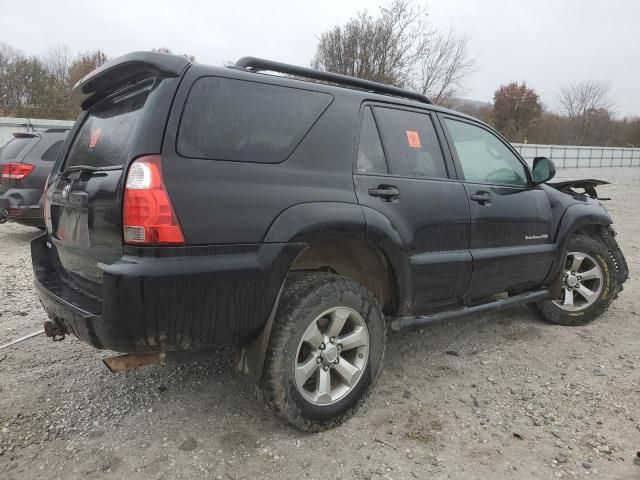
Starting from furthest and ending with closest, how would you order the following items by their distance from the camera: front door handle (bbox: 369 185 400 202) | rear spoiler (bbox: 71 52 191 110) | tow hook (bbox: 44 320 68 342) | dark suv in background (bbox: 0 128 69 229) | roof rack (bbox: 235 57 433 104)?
dark suv in background (bbox: 0 128 69 229) < front door handle (bbox: 369 185 400 202) < roof rack (bbox: 235 57 433 104) < tow hook (bbox: 44 320 68 342) < rear spoiler (bbox: 71 52 191 110)

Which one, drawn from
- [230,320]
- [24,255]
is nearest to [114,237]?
[230,320]

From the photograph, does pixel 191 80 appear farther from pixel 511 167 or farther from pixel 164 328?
pixel 511 167

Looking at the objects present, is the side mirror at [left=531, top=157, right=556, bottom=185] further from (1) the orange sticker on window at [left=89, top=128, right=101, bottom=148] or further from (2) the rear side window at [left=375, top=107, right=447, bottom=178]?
(1) the orange sticker on window at [left=89, top=128, right=101, bottom=148]

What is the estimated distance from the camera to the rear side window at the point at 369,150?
9.13 ft

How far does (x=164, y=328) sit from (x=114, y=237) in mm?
453

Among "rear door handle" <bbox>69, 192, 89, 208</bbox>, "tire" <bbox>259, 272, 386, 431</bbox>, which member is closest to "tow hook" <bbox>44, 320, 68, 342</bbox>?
"rear door handle" <bbox>69, 192, 89, 208</bbox>

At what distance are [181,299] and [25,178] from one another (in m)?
6.34

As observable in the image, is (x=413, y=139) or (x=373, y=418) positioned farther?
(x=413, y=139)

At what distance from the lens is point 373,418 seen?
108 inches

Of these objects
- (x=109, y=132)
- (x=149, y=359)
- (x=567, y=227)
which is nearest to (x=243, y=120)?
(x=109, y=132)

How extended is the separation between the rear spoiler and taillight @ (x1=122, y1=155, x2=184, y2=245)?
1.55ft

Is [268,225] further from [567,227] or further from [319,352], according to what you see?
[567,227]

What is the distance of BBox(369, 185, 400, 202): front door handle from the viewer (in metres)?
2.75

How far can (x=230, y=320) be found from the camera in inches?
86.9
